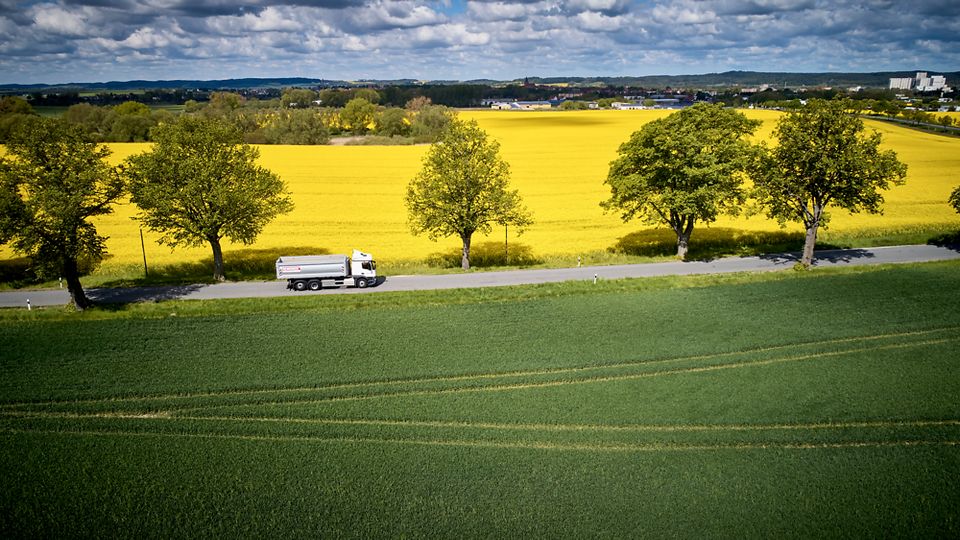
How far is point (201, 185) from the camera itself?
111 ft

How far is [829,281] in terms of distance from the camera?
34.4 metres

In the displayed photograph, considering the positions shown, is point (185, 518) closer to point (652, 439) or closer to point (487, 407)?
point (487, 407)

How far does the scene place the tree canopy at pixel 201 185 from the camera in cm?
3328

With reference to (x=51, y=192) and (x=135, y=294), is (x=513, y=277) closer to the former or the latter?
(x=135, y=294)

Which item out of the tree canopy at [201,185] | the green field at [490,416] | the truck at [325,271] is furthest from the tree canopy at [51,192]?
the truck at [325,271]

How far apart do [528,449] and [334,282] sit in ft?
62.2

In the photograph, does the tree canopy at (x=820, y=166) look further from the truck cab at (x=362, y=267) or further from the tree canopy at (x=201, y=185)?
the tree canopy at (x=201, y=185)

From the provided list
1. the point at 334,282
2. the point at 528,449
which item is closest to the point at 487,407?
the point at 528,449

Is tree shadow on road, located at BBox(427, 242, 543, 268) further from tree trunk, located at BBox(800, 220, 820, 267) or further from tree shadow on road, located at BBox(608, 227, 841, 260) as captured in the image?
tree trunk, located at BBox(800, 220, 820, 267)

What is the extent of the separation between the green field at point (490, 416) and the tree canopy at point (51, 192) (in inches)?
138

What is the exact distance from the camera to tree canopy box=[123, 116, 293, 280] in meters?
33.3

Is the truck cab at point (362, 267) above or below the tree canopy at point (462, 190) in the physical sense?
below

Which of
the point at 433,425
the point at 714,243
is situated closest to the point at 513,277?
the point at 433,425

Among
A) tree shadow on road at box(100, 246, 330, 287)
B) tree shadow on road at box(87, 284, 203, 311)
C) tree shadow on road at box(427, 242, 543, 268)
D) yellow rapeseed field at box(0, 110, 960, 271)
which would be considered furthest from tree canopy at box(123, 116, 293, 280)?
tree shadow on road at box(427, 242, 543, 268)
